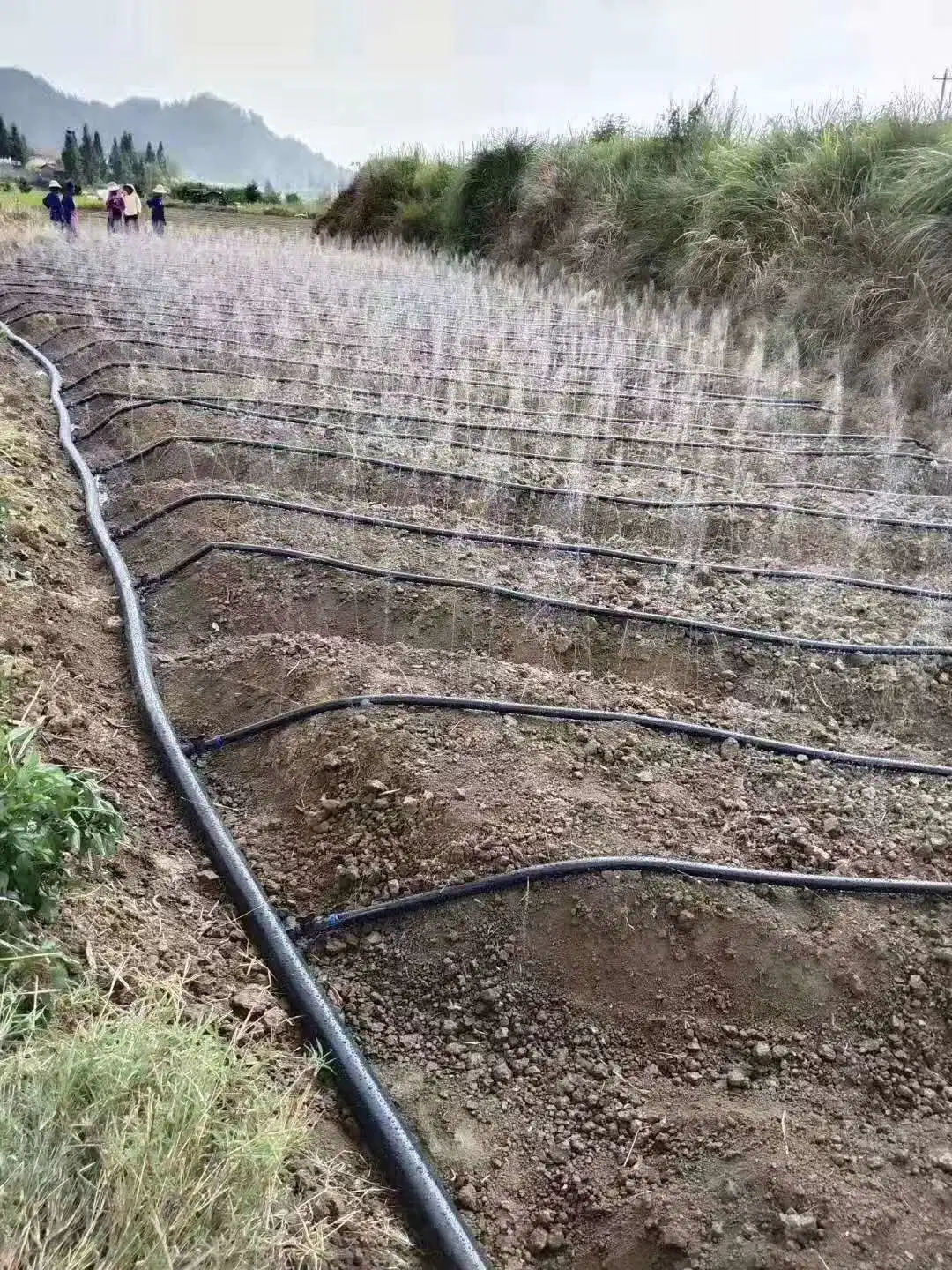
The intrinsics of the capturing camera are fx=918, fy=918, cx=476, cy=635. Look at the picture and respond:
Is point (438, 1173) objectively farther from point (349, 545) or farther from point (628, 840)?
point (349, 545)

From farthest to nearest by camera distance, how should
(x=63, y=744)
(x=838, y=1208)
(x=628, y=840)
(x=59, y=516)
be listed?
(x=59, y=516) → (x=63, y=744) → (x=628, y=840) → (x=838, y=1208)

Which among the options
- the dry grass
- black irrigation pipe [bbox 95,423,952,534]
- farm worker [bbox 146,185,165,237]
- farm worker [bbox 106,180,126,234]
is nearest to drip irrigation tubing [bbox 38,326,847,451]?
Answer: black irrigation pipe [bbox 95,423,952,534]

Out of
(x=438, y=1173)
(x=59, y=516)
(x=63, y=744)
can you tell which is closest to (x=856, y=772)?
(x=438, y=1173)

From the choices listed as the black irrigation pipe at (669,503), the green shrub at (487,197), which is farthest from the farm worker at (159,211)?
the black irrigation pipe at (669,503)

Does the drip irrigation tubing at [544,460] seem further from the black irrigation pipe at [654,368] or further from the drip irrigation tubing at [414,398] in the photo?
the black irrigation pipe at [654,368]

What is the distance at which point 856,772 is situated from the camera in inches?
108

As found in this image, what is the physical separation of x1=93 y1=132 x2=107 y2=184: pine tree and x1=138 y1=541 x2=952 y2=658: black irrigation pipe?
3857 centimetres

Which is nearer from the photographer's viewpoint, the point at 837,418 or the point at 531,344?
the point at 837,418

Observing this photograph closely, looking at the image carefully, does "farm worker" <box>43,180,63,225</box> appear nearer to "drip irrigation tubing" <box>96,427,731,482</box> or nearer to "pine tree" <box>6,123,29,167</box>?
"drip irrigation tubing" <box>96,427,731,482</box>

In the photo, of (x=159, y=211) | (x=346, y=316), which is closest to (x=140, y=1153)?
(x=346, y=316)

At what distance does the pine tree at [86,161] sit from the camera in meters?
35.5

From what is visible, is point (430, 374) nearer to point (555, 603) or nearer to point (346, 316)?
point (346, 316)

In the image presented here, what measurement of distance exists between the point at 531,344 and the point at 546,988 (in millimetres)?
6630

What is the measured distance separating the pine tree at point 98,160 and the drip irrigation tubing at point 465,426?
1429 inches
